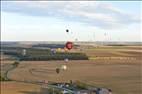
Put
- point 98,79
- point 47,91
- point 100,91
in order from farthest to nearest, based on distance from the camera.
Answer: point 98,79 < point 47,91 < point 100,91

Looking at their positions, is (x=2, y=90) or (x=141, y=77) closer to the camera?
(x=2, y=90)

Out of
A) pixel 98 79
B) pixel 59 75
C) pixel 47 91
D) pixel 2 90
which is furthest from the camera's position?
pixel 59 75

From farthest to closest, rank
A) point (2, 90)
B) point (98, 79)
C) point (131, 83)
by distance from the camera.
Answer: point (98, 79) < point (131, 83) < point (2, 90)

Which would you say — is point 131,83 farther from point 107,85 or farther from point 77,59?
point 77,59

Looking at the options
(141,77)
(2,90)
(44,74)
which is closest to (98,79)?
(141,77)

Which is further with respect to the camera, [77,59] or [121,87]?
[77,59]

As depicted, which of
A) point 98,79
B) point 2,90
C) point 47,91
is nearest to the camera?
point 47,91

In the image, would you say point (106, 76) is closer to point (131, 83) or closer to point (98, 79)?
point (98, 79)

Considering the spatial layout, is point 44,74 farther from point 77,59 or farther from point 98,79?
point 77,59

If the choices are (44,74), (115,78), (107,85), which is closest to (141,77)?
(115,78)
